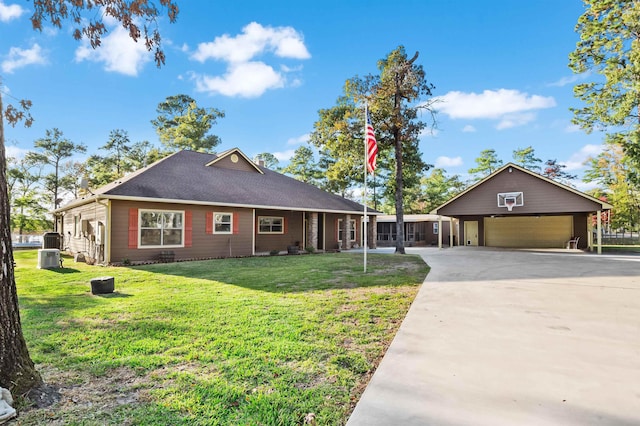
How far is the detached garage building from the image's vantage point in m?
17.1

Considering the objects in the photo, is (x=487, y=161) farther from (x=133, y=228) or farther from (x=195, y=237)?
(x=133, y=228)

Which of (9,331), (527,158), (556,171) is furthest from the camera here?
(527,158)

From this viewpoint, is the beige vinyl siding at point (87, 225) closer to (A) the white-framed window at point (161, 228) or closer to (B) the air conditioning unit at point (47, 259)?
(A) the white-framed window at point (161, 228)

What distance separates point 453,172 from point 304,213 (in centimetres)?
2919

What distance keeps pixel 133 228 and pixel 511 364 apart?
1228 centimetres

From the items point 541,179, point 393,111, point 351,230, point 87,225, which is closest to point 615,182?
point 541,179

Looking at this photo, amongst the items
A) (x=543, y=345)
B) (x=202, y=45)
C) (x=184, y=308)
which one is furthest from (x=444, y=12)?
(x=184, y=308)

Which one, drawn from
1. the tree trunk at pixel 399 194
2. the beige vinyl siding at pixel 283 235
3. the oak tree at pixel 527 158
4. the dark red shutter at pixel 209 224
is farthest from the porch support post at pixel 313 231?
the oak tree at pixel 527 158

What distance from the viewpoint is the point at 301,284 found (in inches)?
288

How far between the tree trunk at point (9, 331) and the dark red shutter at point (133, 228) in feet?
32.5

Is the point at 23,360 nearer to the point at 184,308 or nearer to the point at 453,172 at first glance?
the point at 184,308

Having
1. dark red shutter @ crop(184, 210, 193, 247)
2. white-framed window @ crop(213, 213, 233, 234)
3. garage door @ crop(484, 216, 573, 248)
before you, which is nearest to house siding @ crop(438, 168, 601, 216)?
garage door @ crop(484, 216, 573, 248)

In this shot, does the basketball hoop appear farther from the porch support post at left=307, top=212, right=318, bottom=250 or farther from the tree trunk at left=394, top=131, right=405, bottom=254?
the porch support post at left=307, top=212, right=318, bottom=250

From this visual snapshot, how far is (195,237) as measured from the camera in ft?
43.3
